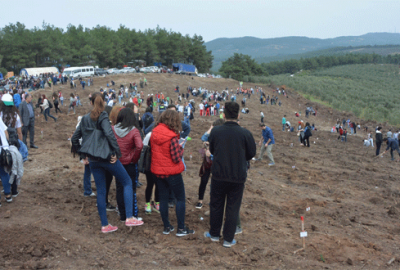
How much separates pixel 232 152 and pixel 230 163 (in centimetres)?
16

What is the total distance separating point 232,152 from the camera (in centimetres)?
456

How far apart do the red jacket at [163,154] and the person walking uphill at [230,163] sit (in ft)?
1.96

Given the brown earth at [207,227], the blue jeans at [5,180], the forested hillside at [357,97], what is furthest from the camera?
the forested hillside at [357,97]

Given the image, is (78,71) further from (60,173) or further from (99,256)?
(99,256)

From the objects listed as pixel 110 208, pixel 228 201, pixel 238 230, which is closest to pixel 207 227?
pixel 238 230

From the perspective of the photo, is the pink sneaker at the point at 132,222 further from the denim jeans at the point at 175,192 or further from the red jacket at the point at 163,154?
the red jacket at the point at 163,154

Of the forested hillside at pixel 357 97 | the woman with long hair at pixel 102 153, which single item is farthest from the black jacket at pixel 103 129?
the forested hillside at pixel 357 97

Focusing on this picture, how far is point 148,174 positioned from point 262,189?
444 cm

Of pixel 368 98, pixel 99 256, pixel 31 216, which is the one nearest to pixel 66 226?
pixel 31 216

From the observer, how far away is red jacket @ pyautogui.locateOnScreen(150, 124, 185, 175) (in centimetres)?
464

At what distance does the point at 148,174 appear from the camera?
17.7 feet

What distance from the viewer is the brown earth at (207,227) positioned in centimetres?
434

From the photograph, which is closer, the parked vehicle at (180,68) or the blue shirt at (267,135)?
the blue shirt at (267,135)

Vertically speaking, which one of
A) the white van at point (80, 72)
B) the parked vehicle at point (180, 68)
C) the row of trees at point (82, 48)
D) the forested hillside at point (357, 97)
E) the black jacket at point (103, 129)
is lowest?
the forested hillside at point (357, 97)
